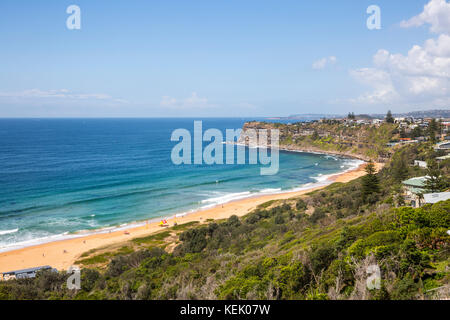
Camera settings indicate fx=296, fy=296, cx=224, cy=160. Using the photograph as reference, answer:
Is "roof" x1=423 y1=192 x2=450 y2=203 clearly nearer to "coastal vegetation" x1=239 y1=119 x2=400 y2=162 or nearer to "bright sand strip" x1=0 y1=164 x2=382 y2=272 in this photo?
"bright sand strip" x1=0 y1=164 x2=382 y2=272

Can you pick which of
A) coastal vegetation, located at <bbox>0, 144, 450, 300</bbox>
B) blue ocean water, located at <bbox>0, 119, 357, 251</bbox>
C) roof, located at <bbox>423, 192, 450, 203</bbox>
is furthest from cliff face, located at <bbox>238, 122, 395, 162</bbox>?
coastal vegetation, located at <bbox>0, 144, 450, 300</bbox>

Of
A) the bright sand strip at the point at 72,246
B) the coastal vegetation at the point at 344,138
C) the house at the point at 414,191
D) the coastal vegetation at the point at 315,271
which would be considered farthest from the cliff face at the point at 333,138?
the coastal vegetation at the point at 315,271

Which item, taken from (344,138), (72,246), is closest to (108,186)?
(72,246)

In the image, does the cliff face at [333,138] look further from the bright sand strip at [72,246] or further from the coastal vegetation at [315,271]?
the coastal vegetation at [315,271]

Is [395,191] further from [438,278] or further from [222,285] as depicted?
[222,285]

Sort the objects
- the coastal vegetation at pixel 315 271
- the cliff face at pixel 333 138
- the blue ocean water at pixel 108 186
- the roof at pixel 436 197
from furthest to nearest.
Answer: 1. the cliff face at pixel 333 138
2. the blue ocean water at pixel 108 186
3. the roof at pixel 436 197
4. the coastal vegetation at pixel 315 271

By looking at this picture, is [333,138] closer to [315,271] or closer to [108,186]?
[108,186]
